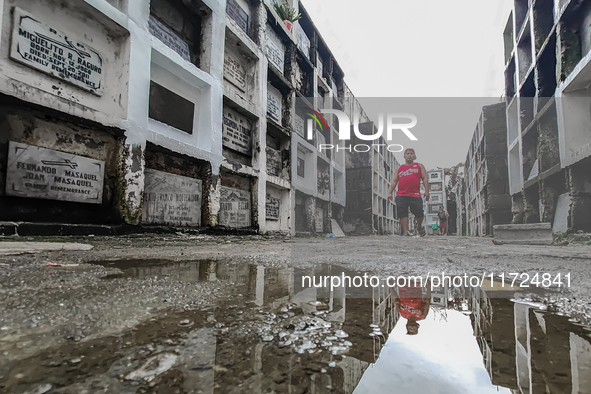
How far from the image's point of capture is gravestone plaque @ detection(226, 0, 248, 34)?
496 centimetres

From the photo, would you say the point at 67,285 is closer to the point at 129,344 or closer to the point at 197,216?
the point at 129,344

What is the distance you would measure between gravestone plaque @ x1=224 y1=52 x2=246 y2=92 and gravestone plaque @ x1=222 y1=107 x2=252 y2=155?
57 cm

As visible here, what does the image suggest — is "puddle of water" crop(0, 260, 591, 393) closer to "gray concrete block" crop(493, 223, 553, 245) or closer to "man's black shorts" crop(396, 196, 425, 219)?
"gray concrete block" crop(493, 223, 553, 245)

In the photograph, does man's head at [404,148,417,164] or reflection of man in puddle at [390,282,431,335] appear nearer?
reflection of man in puddle at [390,282,431,335]

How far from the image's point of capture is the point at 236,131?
4.85 m

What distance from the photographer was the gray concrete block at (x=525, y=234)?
3592mm

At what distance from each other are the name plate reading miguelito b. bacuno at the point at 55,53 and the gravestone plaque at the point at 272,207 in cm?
321

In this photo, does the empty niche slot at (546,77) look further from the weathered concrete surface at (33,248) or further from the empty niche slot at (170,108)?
the weathered concrete surface at (33,248)

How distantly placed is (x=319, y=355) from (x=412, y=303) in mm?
405

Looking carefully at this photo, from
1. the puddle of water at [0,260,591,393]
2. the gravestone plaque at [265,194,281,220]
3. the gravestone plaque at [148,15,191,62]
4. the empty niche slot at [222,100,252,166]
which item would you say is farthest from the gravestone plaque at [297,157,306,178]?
the puddle of water at [0,260,591,393]

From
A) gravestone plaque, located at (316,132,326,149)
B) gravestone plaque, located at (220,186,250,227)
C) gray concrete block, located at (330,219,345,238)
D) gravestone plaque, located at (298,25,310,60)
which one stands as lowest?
gray concrete block, located at (330,219,345,238)

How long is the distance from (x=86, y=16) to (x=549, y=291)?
3775 millimetres

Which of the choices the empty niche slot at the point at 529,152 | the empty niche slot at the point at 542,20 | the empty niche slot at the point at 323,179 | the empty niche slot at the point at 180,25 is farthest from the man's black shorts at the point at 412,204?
the empty niche slot at the point at 180,25

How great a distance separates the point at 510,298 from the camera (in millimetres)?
767
